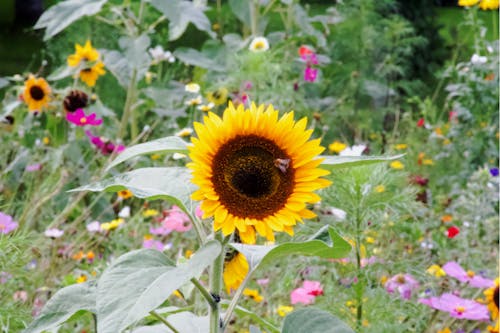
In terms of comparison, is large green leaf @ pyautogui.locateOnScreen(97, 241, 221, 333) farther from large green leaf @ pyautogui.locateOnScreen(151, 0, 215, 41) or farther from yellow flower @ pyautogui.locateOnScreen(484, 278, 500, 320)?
large green leaf @ pyautogui.locateOnScreen(151, 0, 215, 41)

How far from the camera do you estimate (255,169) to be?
1067mm

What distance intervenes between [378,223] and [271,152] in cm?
63

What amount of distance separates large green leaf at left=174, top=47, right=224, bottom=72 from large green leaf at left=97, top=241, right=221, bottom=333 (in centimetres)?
238

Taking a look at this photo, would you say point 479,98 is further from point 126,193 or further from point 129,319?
point 129,319

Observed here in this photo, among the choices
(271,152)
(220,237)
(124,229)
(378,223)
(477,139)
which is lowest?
(477,139)

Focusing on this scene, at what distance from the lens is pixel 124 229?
221 cm

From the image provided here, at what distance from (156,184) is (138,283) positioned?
0.66 feet

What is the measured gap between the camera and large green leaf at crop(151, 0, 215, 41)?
292 cm

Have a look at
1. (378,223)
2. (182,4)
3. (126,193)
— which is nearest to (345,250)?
(378,223)

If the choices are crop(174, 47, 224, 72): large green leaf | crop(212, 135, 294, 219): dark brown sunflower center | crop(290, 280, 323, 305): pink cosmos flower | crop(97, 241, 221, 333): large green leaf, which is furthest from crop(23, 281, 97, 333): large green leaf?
crop(174, 47, 224, 72): large green leaf

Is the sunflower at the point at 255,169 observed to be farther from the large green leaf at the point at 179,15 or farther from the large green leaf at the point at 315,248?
the large green leaf at the point at 179,15

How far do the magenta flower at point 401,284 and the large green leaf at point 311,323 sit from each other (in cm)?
70

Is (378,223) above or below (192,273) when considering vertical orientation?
below

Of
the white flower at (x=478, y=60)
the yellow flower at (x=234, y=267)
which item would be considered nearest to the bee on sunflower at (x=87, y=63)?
the white flower at (x=478, y=60)
